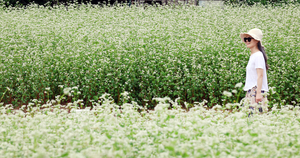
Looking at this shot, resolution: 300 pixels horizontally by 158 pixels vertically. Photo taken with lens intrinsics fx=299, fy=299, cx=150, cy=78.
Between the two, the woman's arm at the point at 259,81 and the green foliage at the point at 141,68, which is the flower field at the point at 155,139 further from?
the green foliage at the point at 141,68

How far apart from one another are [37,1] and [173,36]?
1475 centimetres

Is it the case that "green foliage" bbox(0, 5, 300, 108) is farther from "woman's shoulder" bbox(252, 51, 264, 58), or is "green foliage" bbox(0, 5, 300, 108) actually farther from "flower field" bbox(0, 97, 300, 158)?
"flower field" bbox(0, 97, 300, 158)

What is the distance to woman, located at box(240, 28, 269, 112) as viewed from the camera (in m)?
5.17

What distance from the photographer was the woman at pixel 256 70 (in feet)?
17.0

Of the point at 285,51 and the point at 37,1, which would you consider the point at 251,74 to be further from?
the point at 37,1

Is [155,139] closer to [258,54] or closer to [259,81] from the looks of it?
[259,81]

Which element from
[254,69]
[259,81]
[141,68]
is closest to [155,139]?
[259,81]

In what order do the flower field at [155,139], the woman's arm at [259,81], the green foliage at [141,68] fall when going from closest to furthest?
the flower field at [155,139]
the woman's arm at [259,81]
the green foliage at [141,68]

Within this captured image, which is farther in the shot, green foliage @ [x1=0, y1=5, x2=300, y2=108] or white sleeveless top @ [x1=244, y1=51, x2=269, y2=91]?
green foliage @ [x1=0, y1=5, x2=300, y2=108]

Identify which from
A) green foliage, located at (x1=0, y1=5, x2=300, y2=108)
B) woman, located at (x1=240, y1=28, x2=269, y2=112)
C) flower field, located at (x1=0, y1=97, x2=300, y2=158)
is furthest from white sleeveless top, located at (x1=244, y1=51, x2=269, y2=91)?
green foliage, located at (x1=0, y1=5, x2=300, y2=108)

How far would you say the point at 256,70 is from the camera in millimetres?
5254

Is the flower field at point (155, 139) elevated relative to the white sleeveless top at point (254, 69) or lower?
lower

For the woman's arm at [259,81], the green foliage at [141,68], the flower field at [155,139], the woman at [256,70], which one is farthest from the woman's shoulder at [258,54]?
the green foliage at [141,68]

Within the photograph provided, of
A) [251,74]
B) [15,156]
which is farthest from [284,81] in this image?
[15,156]
